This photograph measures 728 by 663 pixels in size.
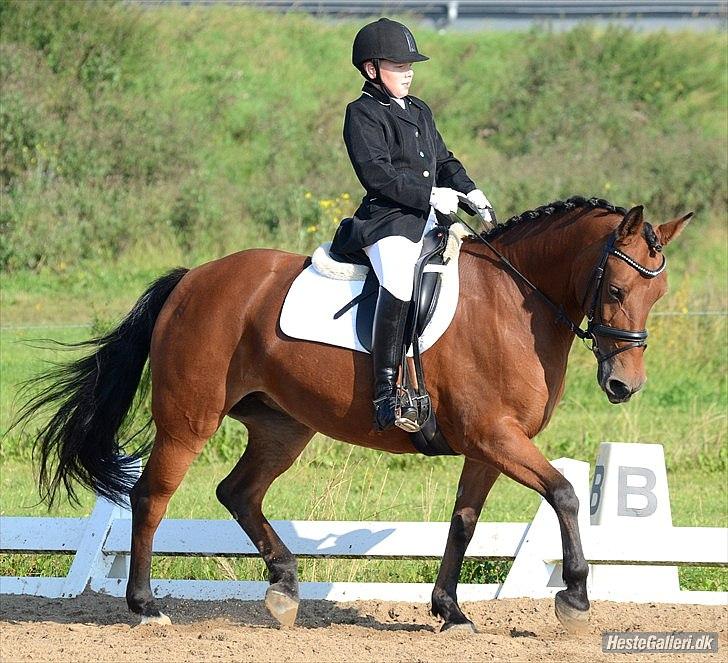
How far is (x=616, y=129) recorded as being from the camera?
21.0 metres

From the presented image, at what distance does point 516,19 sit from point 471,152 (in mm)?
5639

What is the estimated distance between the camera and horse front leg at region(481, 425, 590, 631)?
5117 millimetres

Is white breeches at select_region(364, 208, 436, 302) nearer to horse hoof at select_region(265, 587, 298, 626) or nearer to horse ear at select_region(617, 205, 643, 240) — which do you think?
horse ear at select_region(617, 205, 643, 240)

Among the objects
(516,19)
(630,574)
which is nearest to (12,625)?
(630,574)

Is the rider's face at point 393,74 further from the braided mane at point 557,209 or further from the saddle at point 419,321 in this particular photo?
the braided mane at point 557,209

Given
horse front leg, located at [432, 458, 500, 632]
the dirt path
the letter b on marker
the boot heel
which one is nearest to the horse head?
the boot heel

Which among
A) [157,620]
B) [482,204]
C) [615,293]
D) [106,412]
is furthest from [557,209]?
[157,620]

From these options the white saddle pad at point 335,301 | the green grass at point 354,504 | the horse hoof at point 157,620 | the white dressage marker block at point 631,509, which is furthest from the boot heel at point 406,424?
the green grass at point 354,504

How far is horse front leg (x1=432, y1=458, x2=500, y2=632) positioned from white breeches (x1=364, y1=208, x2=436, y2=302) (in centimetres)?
97

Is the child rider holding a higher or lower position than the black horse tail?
higher

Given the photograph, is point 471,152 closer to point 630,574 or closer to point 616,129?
point 616,129

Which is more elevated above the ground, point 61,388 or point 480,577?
point 61,388

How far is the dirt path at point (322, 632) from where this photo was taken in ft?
16.7

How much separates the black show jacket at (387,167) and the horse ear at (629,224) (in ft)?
2.95
